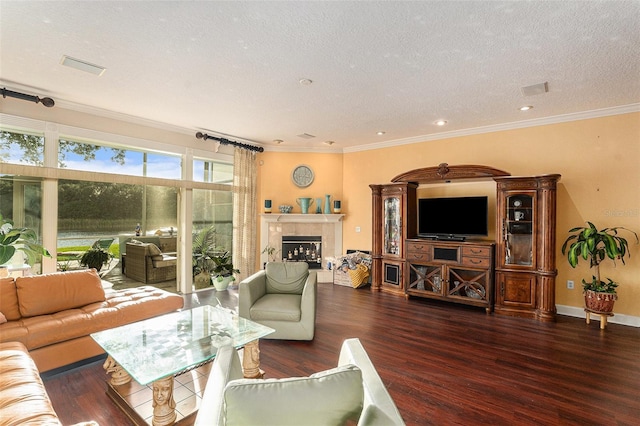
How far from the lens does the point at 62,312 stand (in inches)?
115

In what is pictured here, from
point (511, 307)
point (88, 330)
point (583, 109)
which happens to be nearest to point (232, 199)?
point (88, 330)

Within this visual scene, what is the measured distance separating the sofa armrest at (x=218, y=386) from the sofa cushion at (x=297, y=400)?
0.37 feet

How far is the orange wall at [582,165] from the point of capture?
3945 millimetres

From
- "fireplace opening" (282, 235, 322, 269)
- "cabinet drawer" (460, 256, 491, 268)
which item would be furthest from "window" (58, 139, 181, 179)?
"cabinet drawer" (460, 256, 491, 268)

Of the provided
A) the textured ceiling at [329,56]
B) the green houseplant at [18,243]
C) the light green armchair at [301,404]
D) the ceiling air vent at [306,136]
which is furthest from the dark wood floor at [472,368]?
the ceiling air vent at [306,136]

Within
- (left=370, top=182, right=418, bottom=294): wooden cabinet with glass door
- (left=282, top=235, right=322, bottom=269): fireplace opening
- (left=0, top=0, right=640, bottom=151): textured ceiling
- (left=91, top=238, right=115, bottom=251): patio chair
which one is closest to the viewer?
(left=0, top=0, right=640, bottom=151): textured ceiling

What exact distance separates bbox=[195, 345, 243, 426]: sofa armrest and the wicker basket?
14.4 feet

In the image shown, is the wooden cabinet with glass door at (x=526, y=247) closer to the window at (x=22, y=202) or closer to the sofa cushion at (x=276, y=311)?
the sofa cushion at (x=276, y=311)

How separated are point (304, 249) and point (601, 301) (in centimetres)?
460

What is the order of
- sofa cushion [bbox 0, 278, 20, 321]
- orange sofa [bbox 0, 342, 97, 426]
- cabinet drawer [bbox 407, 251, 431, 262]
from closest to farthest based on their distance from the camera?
1. orange sofa [bbox 0, 342, 97, 426]
2. sofa cushion [bbox 0, 278, 20, 321]
3. cabinet drawer [bbox 407, 251, 431, 262]

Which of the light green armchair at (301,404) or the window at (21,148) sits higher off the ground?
the window at (21,148)

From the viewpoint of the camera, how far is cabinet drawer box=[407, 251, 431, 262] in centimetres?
495

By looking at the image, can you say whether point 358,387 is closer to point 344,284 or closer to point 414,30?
point 414,30

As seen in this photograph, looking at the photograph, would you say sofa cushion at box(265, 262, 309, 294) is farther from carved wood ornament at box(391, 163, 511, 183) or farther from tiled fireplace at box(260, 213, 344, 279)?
carved wood ornament at box(391, 163, 511, 183)
